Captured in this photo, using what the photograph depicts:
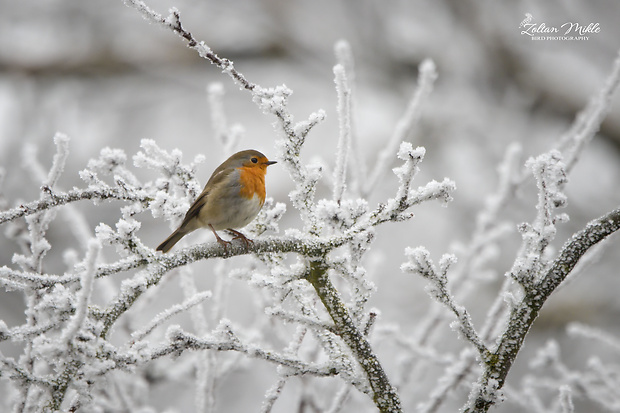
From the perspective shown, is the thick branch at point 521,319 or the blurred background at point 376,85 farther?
the blurred background at point 376,85

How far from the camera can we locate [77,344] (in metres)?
1.41

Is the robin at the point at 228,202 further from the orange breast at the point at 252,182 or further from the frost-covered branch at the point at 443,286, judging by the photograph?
the frost-covered branch at the point at 443,286

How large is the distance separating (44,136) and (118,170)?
19.6 feet

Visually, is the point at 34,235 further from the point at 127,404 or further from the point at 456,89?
the point at 456,89

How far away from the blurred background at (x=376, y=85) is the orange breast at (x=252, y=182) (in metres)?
2.89

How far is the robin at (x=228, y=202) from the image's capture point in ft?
9.38

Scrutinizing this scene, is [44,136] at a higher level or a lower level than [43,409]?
higher

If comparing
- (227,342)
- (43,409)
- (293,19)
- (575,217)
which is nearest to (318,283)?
(227,342)

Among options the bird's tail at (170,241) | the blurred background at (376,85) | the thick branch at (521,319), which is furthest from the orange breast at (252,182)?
the blurred background at (376,85)

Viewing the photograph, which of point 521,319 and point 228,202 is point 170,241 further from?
point 521,319

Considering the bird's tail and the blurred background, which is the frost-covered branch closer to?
the bird's tail

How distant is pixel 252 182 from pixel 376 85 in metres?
4.79

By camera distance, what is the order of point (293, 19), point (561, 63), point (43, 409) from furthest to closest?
1. point (293, 19)
2. point (561, 63)
3. point (43, 409)

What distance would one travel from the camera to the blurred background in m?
6.23
